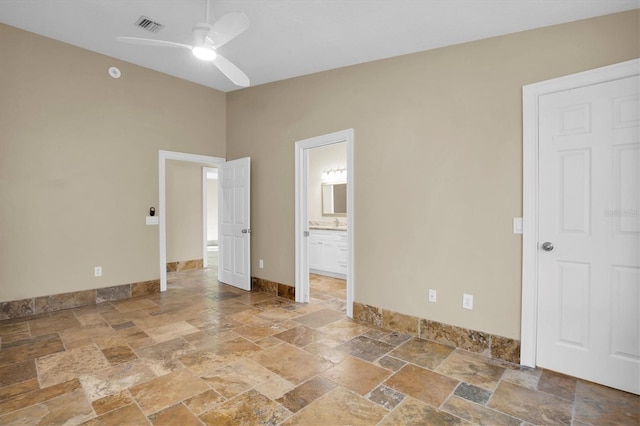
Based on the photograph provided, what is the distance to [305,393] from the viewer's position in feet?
7.12

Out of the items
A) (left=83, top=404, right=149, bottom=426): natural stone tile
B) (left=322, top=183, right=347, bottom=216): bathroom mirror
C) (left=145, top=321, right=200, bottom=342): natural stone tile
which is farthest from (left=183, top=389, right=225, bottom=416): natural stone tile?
(left=322, top=183, right=347, bottom=216): bathroom mirror

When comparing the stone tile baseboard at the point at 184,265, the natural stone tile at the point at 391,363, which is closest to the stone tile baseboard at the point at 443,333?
the natural stone tile at the point at 391,363

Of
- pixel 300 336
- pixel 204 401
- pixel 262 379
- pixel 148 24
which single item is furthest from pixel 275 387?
pixel 148 24

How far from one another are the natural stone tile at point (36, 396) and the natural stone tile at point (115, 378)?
0.25ft

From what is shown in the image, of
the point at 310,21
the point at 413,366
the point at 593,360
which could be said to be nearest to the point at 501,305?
the point at 593,360

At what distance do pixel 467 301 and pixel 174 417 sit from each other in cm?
244

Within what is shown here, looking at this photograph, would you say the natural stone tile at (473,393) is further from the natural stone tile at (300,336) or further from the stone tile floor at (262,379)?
the natural stone tile at (300,336)

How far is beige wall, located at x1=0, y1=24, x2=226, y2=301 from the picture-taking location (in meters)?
3.53

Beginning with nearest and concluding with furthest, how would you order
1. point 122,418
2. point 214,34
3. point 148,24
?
point 122,418
point 214,34
point 148,24

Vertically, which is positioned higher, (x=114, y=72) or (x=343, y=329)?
(x=114, y=72)

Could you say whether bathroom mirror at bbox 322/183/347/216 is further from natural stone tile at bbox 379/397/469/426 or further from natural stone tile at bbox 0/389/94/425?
natural stone tile at bbox 0/389/94/425

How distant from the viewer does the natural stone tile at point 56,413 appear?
1849 millimetres

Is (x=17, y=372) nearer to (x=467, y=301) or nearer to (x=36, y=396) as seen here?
(x=36, y=396)

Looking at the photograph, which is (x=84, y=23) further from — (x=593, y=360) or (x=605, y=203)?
(x=593, y=360)
